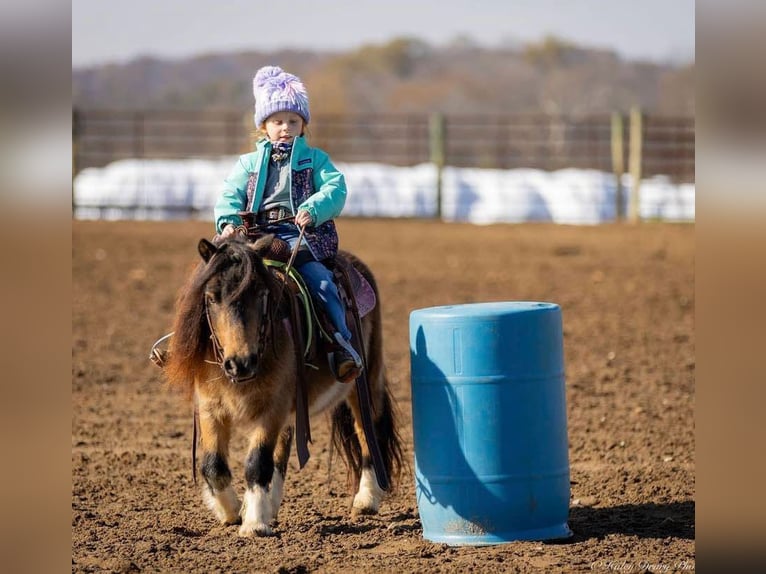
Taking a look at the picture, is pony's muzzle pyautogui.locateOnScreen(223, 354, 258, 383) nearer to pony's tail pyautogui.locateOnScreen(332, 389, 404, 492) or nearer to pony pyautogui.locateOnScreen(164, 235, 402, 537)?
pony pyautogui.locateOnScreen(164, 235, 402, 537)

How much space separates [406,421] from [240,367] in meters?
3.44

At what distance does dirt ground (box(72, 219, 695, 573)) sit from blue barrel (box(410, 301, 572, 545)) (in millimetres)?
123

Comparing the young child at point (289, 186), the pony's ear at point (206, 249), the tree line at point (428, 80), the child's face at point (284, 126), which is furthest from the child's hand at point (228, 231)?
the tree line at point (428, 80)

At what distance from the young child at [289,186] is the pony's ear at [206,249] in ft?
1.13

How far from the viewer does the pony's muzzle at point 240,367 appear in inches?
172

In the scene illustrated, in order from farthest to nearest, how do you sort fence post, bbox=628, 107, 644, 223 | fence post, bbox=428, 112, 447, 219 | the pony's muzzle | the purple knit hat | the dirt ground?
1. fence post, bbox=428, 112, 447, 219
2. fence post, bbox=628, 107, 644, 223
3. the purple knit hat
4. the dirt ground
5. the pony's muzzle

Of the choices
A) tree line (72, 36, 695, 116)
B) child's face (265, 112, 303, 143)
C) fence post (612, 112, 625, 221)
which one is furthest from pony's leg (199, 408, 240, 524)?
tree line (72, 36, 695, 116)

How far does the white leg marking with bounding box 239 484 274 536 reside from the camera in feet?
15.6

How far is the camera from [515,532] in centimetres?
471

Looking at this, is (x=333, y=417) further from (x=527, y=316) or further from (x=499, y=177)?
(x=499, y=177)

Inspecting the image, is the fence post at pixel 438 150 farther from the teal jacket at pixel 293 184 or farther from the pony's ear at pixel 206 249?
the pony's ear at pixel 206 249

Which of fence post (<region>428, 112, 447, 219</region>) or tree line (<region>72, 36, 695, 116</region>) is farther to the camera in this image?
tree line (<region>72, 36, 695, 116</region>)
